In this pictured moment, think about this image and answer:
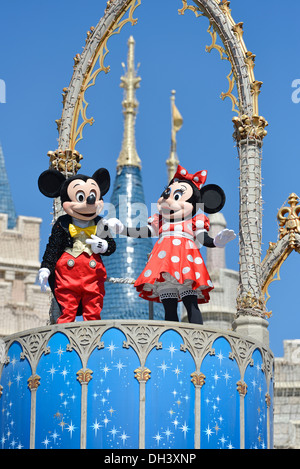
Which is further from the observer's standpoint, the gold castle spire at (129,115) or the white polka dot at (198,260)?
the gold castle spire at (129,115)

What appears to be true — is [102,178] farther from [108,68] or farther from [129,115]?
[129,115]

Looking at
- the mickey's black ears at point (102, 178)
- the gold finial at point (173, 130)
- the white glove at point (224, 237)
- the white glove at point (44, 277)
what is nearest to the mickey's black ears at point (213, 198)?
the white glove at point (224, 237)

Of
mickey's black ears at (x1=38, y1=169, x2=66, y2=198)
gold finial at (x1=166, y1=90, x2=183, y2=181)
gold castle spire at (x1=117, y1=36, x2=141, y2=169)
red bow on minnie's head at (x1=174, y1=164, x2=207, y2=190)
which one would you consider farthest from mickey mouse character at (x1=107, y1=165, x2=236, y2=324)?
gold castle spire at (x1=117, y1=36, x2=141, y2=169)

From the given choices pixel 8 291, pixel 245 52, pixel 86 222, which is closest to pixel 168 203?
pixel 86 222

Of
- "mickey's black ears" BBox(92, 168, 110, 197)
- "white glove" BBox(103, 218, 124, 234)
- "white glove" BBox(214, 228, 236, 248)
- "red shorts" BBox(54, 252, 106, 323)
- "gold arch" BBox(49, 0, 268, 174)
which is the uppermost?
"gold arch" BBox(49, 0, 268, 174)

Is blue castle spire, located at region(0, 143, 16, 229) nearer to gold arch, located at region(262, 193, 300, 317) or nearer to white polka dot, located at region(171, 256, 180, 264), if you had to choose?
gold arch, located at region(262, 193, 300, 317)

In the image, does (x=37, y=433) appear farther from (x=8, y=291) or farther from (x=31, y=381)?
(x=8, y=291)

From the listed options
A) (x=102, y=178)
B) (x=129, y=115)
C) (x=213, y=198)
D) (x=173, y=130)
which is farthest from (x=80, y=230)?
(x=129, y=115)

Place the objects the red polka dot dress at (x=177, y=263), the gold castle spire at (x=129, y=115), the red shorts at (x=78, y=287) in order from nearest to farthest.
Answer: the red polka dot dress at (x=177, y=263)
the red shorts at (x=78, y=287)
the gold castle spire at (x=129, y=115)

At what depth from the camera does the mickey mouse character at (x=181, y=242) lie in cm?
1085

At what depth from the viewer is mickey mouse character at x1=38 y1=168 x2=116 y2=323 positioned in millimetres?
10977

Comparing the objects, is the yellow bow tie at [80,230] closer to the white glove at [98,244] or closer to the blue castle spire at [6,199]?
the white glove at [98,244]

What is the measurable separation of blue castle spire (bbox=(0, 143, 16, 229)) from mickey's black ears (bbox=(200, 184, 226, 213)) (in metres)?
15.0

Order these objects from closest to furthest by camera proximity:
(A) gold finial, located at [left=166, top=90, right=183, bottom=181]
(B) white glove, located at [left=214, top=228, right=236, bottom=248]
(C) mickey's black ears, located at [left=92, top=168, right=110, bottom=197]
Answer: (B) white glove, located at [left=214, top=228, right=236, bottom=248] → (C) mickey's black ears, located at [left=92, top=168, right=110, bottom=197] → (A) gold finial, located at [left=166, top=90, right=183, bottom=181]
